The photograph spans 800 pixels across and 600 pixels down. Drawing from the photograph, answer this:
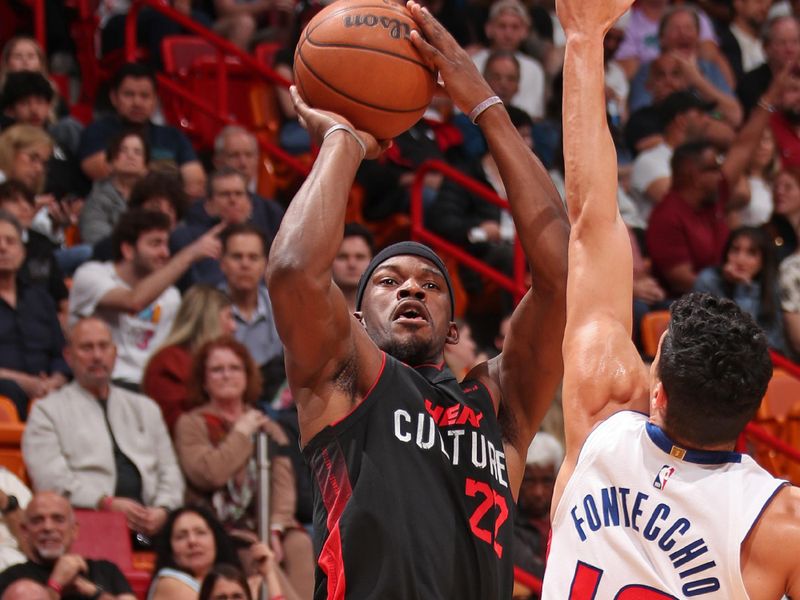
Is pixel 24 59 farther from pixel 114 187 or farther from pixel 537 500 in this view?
pixel 537 500

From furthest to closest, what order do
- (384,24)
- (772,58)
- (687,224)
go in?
(772,58)
(687,224)
(384,24)

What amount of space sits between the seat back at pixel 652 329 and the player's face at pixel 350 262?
180 centimetres

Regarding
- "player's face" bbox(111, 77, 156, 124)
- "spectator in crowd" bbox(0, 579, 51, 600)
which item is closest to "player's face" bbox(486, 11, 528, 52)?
"player's face" bbox(111, 77, 156, 124)

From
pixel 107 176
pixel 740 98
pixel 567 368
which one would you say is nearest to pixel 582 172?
pixel 567 368

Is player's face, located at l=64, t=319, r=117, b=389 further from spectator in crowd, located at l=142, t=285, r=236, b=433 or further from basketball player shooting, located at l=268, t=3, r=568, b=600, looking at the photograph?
basketball player shooting, located at l=268, t=3, r=568, b=600

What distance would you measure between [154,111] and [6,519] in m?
4.10

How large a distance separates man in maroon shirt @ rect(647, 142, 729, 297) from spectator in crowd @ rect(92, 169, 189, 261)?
10.3 ft

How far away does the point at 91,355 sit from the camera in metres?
6.93

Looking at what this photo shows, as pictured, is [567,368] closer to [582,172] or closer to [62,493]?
[582,172]

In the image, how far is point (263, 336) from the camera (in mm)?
7996

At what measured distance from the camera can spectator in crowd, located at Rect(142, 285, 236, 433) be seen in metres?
7.39

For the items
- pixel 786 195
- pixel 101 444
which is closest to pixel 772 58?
pixel 786 195

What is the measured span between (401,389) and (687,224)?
626cm

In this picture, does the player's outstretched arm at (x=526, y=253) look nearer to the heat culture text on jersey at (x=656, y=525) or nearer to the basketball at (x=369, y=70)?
the basketball at (x=369, y=70)
